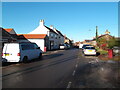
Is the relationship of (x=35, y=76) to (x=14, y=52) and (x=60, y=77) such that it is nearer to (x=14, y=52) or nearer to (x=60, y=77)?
(x=60, y=77)

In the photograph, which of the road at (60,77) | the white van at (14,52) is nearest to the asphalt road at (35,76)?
the road at (60,77)

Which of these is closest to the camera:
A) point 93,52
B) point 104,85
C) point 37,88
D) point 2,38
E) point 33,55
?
point 37,88

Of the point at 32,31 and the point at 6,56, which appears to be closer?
the point at 6,56

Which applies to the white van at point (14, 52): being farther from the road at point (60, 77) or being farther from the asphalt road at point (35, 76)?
the road at point (60, 77)

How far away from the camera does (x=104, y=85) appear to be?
604 centimetres

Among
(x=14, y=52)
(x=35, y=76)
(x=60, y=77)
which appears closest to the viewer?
(x=60, y=77)

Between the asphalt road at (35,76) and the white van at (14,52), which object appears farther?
the white van at (14,52)

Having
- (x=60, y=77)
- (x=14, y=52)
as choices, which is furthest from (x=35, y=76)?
(x=14, y=52)

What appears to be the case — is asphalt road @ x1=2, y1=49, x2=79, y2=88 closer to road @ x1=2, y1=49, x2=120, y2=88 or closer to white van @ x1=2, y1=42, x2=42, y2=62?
road @ x1=2, y1=49, x2=120, y2=88

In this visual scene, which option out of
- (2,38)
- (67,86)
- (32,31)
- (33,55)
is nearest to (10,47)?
(33,55)

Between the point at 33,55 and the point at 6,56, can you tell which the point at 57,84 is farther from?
the point at 33,55

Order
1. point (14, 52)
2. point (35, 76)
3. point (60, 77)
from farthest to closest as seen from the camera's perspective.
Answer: point (14, 52), point (35, 76), point (60, 77)

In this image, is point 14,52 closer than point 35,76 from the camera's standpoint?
No

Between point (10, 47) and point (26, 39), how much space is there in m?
21.1
